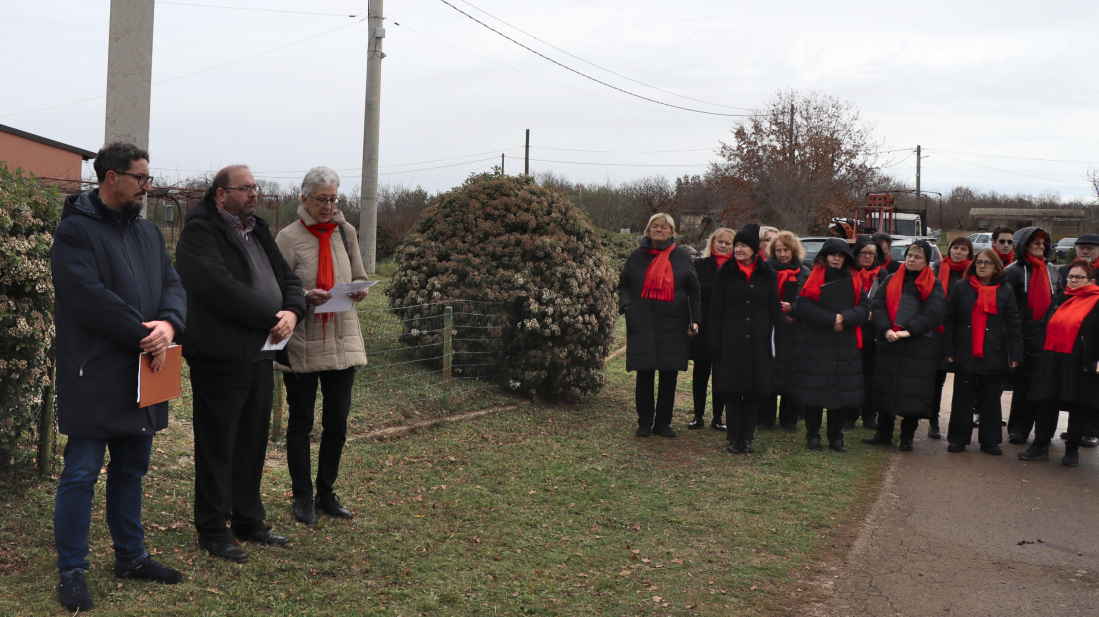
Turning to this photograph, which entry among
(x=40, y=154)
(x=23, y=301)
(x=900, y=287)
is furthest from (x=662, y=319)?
(x=40, y=154)

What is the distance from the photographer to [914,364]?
7500 millimetres

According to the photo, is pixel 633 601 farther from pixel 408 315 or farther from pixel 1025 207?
pixel 1025 207

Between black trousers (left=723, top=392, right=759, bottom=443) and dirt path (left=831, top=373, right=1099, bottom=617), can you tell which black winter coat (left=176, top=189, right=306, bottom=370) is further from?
black trousers (left=723, top=392, right=759, bottom=443)

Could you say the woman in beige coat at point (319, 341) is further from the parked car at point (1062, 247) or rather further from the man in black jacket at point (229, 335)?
the parked car at point (1062, 247)

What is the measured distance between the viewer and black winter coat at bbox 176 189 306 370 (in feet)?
13.2

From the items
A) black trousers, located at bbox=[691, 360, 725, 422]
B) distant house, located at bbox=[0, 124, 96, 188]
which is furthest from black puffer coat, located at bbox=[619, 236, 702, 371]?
distant house, located at bbox=[0, 124, 96, 188]

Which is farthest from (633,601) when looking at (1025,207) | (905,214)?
(1025,207)

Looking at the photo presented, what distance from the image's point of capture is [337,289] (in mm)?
4625

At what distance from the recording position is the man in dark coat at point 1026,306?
7.86 metres

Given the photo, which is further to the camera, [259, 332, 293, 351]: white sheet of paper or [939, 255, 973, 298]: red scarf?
[939, 255, 973, 298]: red scarf

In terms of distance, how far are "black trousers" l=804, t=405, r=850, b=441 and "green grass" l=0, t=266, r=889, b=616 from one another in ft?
0.74

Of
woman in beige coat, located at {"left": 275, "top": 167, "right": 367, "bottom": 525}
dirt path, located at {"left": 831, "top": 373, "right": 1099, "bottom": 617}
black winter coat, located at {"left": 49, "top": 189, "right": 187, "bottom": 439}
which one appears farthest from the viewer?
woman in beige coat, located at {"left": 275, "top": 167, "right": 367, "bottom": 525}

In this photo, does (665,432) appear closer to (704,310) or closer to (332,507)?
(704,310)

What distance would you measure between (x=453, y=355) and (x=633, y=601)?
14.9 feet
